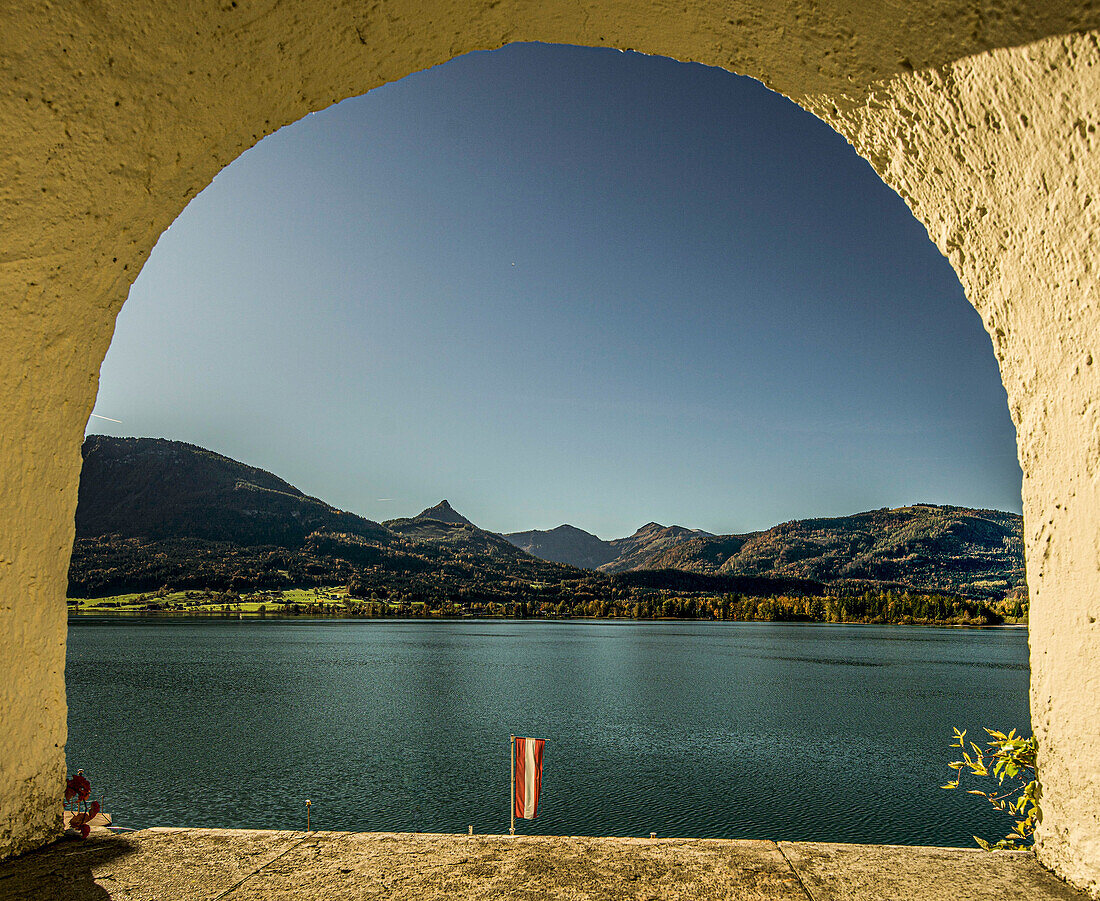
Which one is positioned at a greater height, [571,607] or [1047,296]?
[1047,296]

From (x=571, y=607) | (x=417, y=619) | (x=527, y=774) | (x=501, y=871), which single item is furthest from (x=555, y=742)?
(x=571, y=607)

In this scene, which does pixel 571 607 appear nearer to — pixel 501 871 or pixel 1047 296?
pixel 501 871

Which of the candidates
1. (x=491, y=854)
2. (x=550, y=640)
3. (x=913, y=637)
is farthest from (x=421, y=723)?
(x=913, y=637)

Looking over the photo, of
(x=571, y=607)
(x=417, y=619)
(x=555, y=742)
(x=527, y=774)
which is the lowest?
(x=417, y=619)

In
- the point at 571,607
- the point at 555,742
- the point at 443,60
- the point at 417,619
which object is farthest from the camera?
the point at 571,607

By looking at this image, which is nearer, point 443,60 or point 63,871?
point 63,871

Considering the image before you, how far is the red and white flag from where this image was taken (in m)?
12.2

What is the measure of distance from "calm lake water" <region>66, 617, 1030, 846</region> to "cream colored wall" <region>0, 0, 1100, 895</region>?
52.1 ft

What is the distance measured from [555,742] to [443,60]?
2672 cm

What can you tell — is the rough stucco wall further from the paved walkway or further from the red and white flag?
the red and white flag

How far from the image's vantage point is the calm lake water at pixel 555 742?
17969 millimetres

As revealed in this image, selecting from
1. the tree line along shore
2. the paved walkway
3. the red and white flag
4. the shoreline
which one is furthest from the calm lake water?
the shoreline

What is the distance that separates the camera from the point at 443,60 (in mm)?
2734

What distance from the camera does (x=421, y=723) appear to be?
30.6 meters
